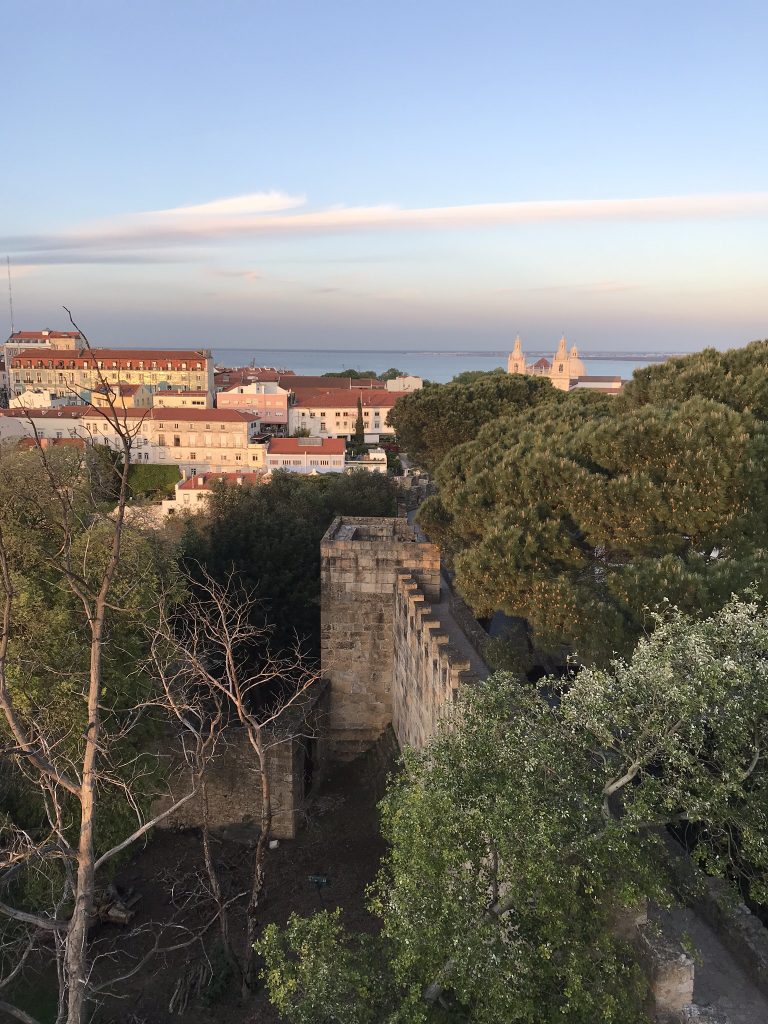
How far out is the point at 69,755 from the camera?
1146 cm

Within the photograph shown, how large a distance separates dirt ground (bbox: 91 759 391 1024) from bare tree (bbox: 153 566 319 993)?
397 mm

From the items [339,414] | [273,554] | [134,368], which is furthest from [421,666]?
[134,368]

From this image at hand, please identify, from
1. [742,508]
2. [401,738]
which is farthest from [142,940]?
[742,508]

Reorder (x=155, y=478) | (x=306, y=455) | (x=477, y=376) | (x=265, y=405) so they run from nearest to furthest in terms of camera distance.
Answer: (x=306, y=455)
(x=155, y=478)
(x=477, y=376)
(x=265, y=405)

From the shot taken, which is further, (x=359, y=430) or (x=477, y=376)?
(x=359, y=430)

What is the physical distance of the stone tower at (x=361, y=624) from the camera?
53.4 ft

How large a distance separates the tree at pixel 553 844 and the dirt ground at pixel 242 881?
553 cm

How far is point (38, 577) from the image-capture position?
11.9 m

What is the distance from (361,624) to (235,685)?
21.0 ft

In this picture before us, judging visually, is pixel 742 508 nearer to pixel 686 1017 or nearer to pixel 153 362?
pixel 686 1017

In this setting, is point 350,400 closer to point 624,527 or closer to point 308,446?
point 308,446

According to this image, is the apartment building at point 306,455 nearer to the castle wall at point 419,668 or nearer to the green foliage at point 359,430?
the green foliage at point 359,430

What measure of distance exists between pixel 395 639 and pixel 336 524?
152 inches

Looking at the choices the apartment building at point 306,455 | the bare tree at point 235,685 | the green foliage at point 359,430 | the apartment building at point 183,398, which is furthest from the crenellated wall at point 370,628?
the apartment building at point 183,398
